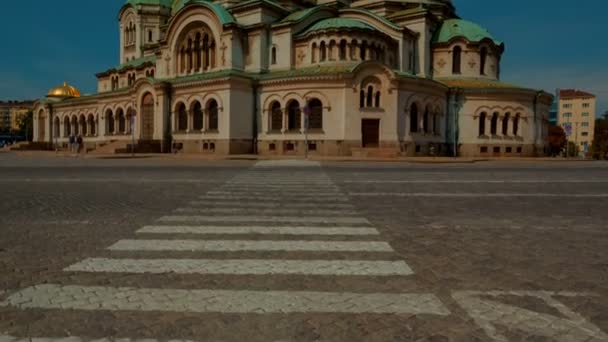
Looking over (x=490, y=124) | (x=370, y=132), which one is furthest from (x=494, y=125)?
(x=370, y=132)

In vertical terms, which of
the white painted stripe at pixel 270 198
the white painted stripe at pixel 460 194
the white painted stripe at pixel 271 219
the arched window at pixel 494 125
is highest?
the arched window at pixel 494 125

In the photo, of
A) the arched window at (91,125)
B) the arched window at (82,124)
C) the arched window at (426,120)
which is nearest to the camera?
the arched window at (426,120)

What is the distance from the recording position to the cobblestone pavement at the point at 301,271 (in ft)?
10.8

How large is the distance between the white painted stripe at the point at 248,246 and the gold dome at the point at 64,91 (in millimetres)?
59416

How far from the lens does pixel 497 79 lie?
42.3 meters

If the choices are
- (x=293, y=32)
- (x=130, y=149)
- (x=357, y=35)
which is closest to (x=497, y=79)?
(x=357, y=35)

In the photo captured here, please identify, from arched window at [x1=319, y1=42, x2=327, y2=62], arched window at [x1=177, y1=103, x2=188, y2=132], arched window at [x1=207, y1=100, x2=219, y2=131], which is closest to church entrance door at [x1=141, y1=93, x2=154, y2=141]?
arched window at [x1=177, y1=103, x2=188, y2=132]

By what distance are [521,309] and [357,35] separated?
112 feet

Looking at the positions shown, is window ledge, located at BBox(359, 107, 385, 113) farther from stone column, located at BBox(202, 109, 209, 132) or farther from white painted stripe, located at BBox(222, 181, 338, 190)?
white painted stripe, located at BBox(222, 181, 338, 190)

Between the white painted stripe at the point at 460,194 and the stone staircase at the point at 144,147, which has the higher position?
the stone staircase at the point at 144,147

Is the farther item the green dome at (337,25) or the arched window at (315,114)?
the green dome at (337,25)

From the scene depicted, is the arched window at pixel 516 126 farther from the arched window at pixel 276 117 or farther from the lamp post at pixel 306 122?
the arched window at pixel 276 117

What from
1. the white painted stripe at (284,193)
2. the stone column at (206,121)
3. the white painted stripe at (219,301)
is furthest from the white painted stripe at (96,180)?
the stone column at (206,121)

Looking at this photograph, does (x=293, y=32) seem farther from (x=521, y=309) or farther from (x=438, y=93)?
(x=521, y=309)
